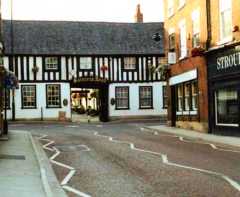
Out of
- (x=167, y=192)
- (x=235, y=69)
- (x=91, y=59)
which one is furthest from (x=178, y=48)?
(x=167, y=192)

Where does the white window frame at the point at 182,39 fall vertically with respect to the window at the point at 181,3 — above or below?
below

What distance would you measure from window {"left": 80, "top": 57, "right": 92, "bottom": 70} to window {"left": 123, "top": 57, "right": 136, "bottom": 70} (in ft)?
10.1

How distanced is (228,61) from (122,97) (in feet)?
82.8

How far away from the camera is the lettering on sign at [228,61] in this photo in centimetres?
2499

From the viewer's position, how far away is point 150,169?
1412 cm

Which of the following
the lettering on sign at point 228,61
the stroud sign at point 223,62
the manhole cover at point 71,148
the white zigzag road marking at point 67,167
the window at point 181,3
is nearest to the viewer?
the white zigzag road marking at point 67,167

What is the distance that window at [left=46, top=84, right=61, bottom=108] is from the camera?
4877cm

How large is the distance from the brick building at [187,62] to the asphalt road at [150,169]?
26.6 ft

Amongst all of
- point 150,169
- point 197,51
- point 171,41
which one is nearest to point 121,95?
point 171,41

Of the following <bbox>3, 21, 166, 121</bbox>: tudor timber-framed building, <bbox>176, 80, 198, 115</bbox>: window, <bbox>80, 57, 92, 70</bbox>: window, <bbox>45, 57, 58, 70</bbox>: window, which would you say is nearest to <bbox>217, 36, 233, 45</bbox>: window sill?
<bbox>176, 80, 198, 115</bbox>: window

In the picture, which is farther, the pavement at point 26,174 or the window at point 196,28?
the window at point 196,28

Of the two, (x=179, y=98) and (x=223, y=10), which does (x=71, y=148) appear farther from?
(x=179, y=98)

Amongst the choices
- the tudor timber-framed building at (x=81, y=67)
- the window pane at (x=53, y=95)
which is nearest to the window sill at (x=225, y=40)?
the tudor timber-framed building at (x=81, y=67)

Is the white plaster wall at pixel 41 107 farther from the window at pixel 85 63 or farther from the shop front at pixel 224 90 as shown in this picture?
the shop front at pixel 224 90
